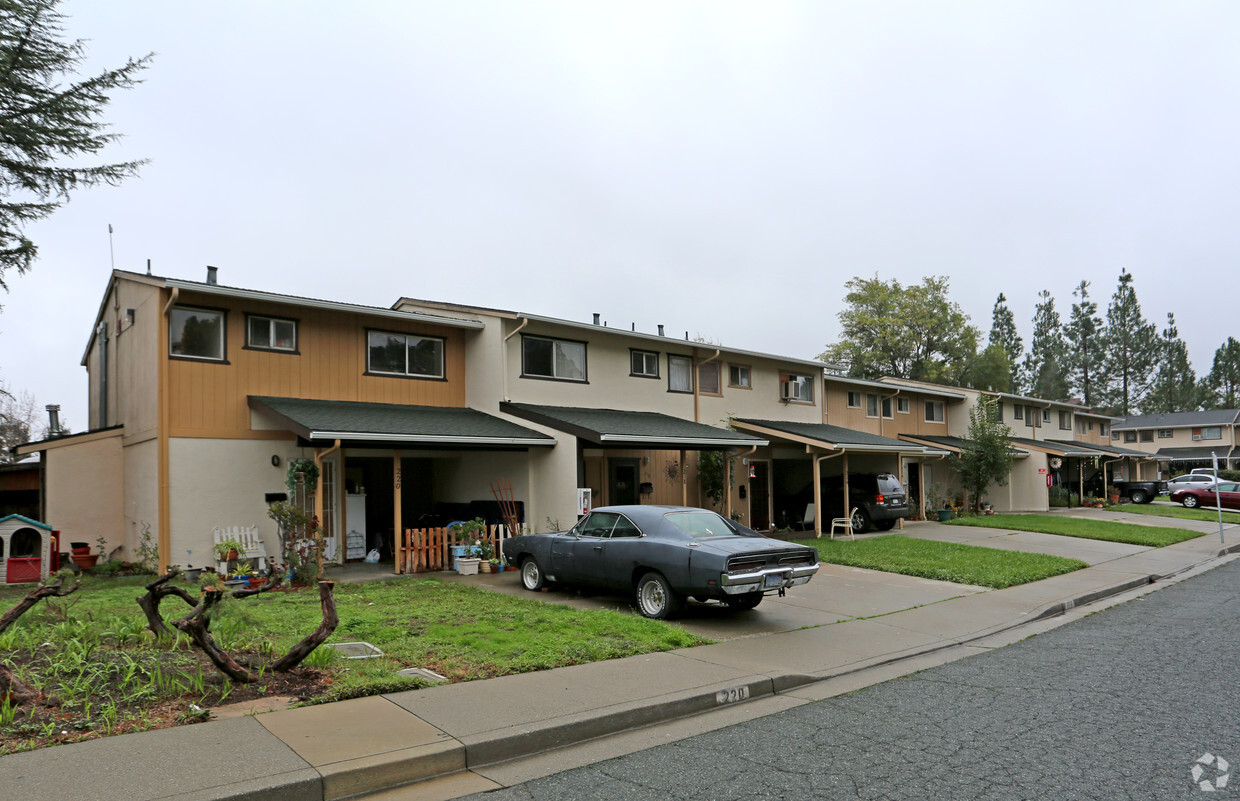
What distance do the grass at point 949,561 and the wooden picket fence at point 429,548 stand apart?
22.6ft

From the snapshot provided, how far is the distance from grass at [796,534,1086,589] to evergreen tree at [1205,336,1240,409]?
267 feet

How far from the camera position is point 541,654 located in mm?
8117

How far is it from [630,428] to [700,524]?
7254mm

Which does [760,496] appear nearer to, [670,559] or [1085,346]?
[670,559]

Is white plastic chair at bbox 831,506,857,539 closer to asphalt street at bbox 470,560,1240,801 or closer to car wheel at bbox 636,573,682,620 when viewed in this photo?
car wheel at bbox 636,573,682,620

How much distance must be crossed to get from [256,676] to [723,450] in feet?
49.7

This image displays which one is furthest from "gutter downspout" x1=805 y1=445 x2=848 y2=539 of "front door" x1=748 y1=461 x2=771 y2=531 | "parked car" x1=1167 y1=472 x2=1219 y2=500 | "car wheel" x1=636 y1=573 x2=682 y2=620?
"parked car" x1=1167 y1=472 x2=1219 y2=500

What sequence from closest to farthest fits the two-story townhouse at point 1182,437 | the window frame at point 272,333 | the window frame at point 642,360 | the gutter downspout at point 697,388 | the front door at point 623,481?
the window frame at point 272,333
the front door at point 623,481
the window frame at point 642,360
the gutter downspout at point 697,388
the two-story townhouse at point 1182,437

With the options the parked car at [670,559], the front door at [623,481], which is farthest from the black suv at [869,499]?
the parked car at [670,559]

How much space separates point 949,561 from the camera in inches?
651

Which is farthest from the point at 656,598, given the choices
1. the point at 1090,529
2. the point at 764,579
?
the point at 1090,529

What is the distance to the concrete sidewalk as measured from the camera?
187 inches

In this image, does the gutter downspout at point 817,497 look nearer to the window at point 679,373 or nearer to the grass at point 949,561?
the grass at point 949,561

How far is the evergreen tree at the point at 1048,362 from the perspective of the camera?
73250 mm
